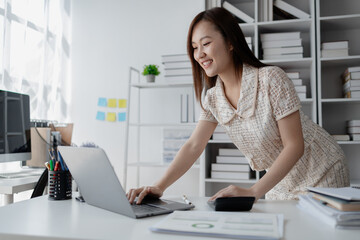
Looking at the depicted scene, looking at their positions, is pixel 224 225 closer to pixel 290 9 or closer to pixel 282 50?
pixel 282 50

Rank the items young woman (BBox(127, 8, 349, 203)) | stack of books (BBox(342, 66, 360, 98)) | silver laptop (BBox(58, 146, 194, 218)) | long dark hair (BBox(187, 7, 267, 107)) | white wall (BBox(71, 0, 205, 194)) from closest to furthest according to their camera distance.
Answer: silver laptop (BBox(58, 146, 194, 218)), young woman (BBox(127, 8, 349, 203)), long dark hair (BBox(187, 7, 267, 107)), stack of books (BBox(342, 66, 360, 98)), white wall (BBox(71, 0, 205, 194))

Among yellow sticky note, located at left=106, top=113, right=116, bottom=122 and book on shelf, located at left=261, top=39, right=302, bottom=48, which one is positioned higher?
book on shelf, located at left=261, top=39, right=302, bottom=48

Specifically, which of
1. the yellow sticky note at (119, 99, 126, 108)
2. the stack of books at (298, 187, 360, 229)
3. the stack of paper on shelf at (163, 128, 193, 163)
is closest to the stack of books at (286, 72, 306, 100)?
the stack of paper on shelf at (163, 128, 193, 163)

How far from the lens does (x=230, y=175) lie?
267cm

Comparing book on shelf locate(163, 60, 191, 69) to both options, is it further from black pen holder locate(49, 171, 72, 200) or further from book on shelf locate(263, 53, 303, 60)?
black pen holder locate(49, 171, 72, 200)

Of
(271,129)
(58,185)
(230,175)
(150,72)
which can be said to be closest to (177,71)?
(150,72)

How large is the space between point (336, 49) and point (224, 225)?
2.24 meters

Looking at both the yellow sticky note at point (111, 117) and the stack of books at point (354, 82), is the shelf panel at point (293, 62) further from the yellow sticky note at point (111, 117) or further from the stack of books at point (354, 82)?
the yellow sticky note at point (111, 117)

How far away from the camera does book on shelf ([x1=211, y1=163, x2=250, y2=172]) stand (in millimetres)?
2635

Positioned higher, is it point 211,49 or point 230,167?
point 211,49

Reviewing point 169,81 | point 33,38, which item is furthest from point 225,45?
point 33,38

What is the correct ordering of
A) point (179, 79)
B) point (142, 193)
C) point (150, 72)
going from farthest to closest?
point (150, 72), point (179, 79), point (142, 193)

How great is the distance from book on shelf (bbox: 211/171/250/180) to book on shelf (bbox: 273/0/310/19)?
4.19 feet

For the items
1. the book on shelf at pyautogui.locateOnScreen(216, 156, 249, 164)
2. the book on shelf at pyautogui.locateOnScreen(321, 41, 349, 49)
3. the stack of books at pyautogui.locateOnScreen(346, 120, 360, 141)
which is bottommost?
the book on shelf at pyautogui.locateOnScreen(216, 156, 249, 164)
